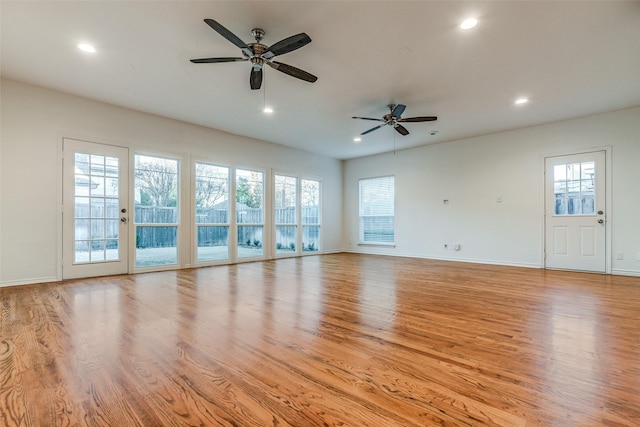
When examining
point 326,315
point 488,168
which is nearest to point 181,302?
point 326,315

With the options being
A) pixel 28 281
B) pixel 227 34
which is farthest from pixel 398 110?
pixel 28 281

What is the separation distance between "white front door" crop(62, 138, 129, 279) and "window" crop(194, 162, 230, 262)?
4.11ft

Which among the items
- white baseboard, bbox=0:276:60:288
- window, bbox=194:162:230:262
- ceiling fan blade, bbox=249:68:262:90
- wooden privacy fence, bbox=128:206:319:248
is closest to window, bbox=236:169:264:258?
wooden privacy fence, bbox=128:206:319:248

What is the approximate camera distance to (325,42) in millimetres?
3199

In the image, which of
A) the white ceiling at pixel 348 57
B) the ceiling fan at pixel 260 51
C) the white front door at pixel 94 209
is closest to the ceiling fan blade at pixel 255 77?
the ceiling fan at pixel 260 51

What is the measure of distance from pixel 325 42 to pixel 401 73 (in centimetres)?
120

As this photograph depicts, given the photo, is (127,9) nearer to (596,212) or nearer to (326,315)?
(326,315)

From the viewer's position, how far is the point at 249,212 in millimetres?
6863

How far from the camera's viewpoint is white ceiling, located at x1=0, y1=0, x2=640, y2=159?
2.74 meters

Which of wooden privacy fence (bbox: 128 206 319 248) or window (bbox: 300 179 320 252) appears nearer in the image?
wooden privacy fence (bbox: 128 206 319 248)

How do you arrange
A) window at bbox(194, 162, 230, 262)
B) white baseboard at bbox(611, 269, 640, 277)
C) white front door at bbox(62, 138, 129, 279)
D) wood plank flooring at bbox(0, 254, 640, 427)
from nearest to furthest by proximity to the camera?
wood plank flooring at bbox(0, 254, 640, 427) < white front door at bbox(62, 138, 129, 279) < white baseboard at bbox(611, 269, 640, 277) < window at bbox(194, 162, 230, 262)

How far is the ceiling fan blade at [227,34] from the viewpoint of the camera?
2467 mm

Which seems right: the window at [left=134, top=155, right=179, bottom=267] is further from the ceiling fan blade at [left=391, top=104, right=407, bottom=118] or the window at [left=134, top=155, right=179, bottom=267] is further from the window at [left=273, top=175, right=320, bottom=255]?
the ceiling fan blade at [left=391, top=104, right=407, bottom=118]

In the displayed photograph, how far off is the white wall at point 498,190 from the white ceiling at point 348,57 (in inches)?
20.2
